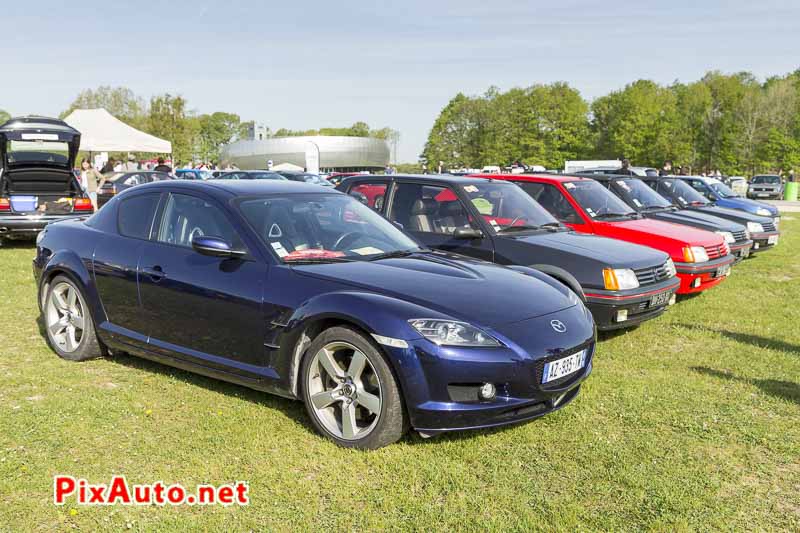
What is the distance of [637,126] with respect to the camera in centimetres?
7219

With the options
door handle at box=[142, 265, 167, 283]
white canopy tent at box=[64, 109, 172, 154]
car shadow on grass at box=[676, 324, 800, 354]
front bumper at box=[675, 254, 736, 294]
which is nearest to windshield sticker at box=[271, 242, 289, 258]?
door handle at box=[142, 265, 167, 283]

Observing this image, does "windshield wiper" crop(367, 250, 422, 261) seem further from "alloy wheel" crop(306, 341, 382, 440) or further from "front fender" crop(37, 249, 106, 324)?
"front fender" crop(37, 249, 106, 324)

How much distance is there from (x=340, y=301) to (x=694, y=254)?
5.86m

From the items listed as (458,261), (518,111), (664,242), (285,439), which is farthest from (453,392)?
(518,111)

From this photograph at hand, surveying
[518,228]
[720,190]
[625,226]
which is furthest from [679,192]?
[518,228]

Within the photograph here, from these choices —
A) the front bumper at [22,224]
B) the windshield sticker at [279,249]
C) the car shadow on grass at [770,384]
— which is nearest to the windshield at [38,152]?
the front bumper at [22,224]

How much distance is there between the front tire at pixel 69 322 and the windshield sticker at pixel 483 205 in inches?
150

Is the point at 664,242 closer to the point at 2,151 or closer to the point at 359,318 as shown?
the point at 359,318

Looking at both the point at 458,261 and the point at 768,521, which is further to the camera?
the point at 458,261

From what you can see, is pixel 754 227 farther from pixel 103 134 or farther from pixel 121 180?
pixel 103 134

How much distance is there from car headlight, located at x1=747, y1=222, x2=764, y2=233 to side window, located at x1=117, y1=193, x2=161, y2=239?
443 inches

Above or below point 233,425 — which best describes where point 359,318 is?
above

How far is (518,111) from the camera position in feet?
269

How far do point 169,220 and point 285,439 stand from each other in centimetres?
198
